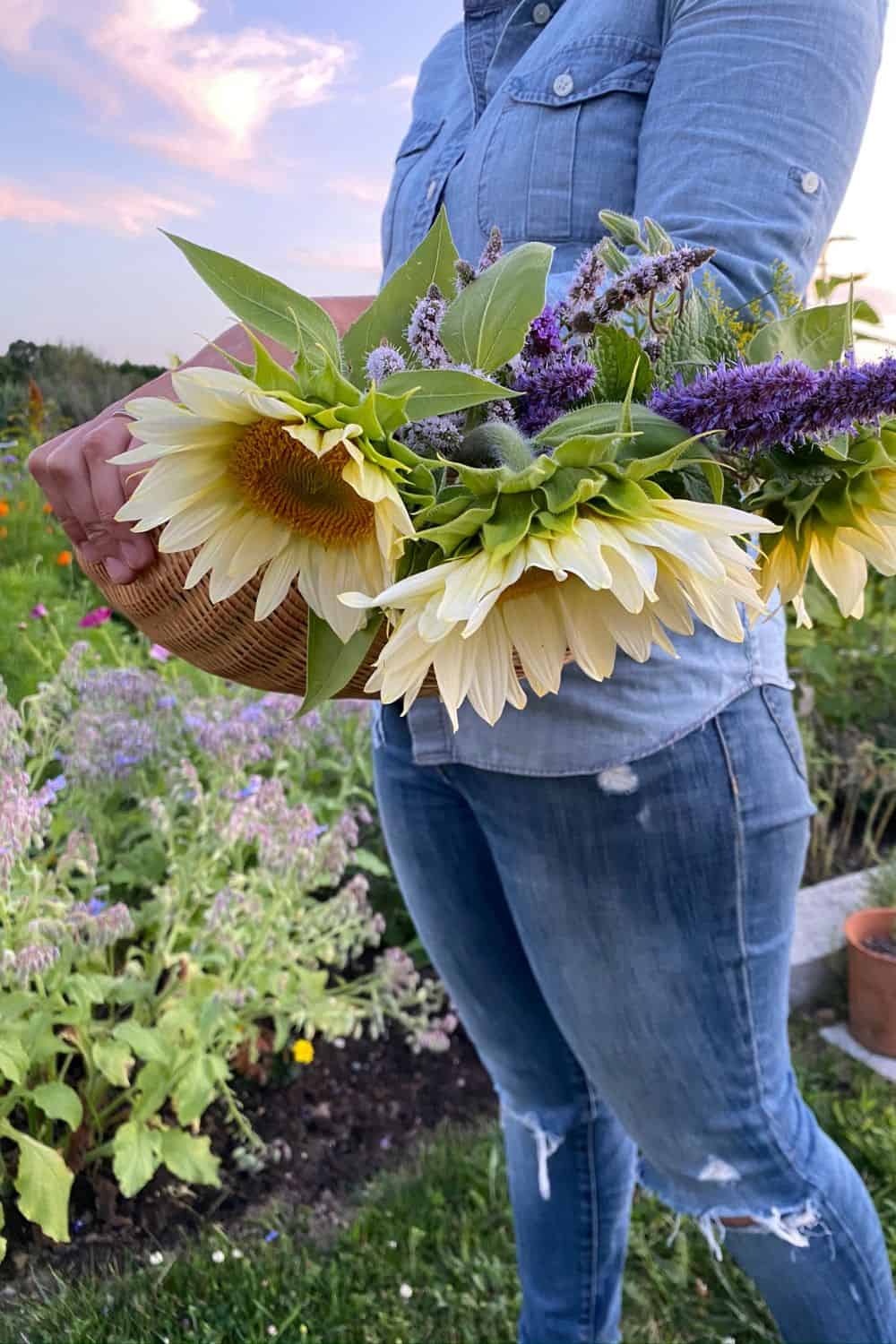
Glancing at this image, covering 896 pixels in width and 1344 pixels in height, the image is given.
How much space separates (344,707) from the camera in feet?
7.77

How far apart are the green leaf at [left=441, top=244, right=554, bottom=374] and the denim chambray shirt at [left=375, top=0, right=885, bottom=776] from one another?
0.19 m

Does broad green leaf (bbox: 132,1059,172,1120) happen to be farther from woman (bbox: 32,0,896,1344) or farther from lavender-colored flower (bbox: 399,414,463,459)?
lavender-colored flower (bbox: 399,414,463,459)

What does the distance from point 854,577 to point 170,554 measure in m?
0.38

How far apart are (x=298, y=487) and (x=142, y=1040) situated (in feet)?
4.19

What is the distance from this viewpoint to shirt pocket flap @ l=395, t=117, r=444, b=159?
112 centimetres

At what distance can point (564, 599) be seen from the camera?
0.48 metres

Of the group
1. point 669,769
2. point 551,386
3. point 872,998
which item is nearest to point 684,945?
point 669,769

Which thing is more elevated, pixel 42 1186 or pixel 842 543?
pixel 842 543

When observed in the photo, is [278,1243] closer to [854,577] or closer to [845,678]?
[854,577]

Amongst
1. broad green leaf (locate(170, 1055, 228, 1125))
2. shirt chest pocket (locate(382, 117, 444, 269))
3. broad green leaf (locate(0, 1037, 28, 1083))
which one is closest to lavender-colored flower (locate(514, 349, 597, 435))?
shirt chest pocket (locate(382, 117, 444, 269))

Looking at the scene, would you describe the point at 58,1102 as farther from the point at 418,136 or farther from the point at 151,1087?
the point at 418,136

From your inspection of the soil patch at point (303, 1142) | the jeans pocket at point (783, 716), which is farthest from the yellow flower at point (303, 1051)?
the jeans pocket at point (783, 716)

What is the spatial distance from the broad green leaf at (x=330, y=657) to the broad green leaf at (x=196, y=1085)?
1279mm

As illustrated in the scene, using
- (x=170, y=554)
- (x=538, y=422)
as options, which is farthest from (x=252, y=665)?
(x=538, y=422)
